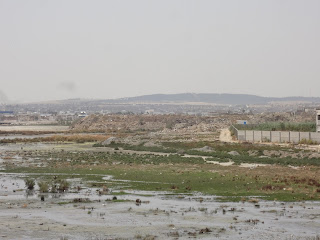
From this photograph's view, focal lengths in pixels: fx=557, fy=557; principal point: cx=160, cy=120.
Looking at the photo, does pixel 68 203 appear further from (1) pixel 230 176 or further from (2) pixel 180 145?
(2) pixel 180 145

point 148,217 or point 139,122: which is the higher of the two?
point 148,217

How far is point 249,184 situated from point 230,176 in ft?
15.3

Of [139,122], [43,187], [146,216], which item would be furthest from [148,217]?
[139,122]

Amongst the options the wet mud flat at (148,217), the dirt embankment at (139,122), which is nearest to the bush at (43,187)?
the wet mud flat at (148,217)

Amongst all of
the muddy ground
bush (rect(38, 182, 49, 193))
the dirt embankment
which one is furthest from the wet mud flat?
the dirt embankment

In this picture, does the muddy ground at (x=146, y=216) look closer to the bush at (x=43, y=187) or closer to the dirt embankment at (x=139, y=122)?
the bush at (x=43, y=187)

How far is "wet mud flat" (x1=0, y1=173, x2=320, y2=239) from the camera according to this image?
74.9ft

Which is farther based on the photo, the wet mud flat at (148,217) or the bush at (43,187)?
the bush at (43,187)

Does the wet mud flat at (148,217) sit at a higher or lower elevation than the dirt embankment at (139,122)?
higher

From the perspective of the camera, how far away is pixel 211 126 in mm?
146625

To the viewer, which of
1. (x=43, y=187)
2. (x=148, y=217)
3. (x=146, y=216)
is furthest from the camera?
(x=43, y=187)

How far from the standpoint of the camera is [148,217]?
26203 mm

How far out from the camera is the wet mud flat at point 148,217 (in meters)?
22.8

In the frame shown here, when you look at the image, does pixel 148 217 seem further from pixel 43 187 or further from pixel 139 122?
pixel 139 122
